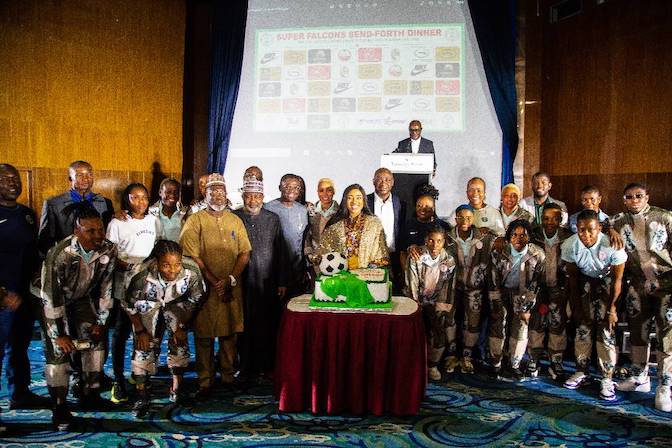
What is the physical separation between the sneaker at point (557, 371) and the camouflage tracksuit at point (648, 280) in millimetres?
524

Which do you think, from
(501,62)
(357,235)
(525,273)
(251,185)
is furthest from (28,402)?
(501,62)

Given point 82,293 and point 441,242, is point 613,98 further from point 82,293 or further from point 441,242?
point 82,293

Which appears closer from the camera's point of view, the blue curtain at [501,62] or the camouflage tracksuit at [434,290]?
the camouflage tracksuit at [434,290]

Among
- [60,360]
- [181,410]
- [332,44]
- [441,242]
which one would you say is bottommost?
[181,410]

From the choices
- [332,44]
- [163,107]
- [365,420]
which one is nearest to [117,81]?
[163,107]

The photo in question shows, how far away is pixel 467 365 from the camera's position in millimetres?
4613

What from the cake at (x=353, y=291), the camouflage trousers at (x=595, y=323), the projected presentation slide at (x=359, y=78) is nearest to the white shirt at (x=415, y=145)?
the projected presentation slide at (x=359, y=78)

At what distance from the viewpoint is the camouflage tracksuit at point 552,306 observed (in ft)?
14.4

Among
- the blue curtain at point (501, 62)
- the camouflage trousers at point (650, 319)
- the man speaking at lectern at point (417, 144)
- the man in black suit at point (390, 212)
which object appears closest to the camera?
the camouflage trousers at point (650, 319)

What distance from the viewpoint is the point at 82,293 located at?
11.4 feet

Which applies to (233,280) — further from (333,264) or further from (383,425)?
(383,425)

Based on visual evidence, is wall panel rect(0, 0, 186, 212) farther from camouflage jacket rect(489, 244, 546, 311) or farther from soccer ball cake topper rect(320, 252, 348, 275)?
camouflage jacket rect(489, 244, 546, 311)

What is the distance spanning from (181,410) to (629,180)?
5323 millimetres

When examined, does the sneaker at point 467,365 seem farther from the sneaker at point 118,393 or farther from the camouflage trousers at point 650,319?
the sneaker at point 118,393
